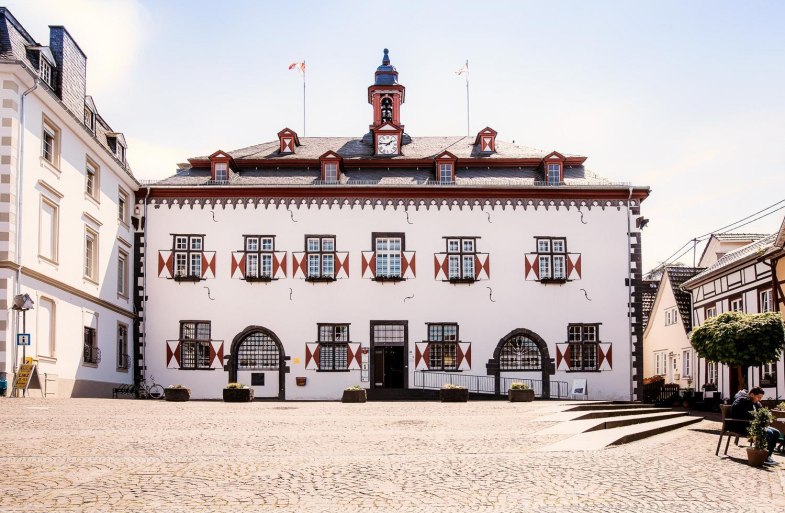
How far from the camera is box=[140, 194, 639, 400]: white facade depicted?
34562 mm

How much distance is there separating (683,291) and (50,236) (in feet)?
97.8

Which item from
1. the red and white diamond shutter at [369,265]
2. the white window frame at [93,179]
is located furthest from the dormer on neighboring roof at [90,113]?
the red and white diamond shutter at [369,265]

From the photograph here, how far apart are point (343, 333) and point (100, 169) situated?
10.3 metres

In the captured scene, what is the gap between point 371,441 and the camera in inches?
640

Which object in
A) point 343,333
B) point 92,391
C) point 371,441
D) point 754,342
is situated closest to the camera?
point 371,441

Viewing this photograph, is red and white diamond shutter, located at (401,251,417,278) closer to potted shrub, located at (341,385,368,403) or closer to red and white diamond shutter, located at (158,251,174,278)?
potted shrub, located at (341,385,368,403)

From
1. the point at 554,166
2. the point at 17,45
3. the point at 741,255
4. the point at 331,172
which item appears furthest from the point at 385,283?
the point at 17,45

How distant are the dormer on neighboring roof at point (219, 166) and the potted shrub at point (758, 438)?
2408cm

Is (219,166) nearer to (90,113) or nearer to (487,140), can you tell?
(90,113)

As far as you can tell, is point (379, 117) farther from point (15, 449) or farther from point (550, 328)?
point (15, 449)

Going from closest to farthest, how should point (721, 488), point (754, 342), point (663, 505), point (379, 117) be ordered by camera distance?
point (663, 505) < point (721, 488) < point (754, 342) < point (379, 117)

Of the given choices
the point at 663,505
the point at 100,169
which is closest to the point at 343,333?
the point at 100,169

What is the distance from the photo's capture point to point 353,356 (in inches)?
1359

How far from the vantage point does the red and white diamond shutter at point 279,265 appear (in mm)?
34750
